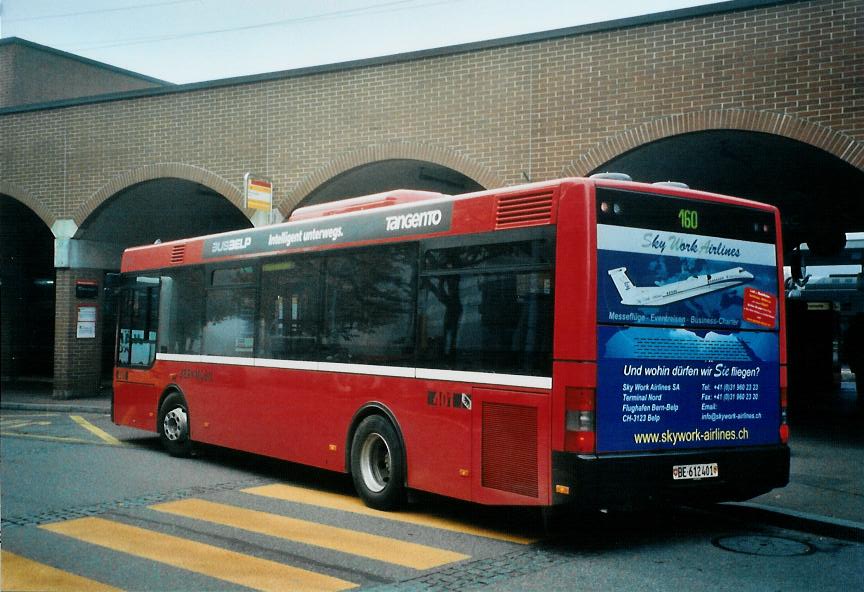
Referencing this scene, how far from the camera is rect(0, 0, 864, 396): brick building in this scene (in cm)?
1212

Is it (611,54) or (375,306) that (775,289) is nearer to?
(375,306)

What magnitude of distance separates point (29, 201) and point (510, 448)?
57.1ft

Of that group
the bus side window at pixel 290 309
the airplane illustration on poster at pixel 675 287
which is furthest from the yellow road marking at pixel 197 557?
the airplane illustration on poster at pixel 675 287

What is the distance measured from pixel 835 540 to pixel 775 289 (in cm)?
211

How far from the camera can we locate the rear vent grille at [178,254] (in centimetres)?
1208

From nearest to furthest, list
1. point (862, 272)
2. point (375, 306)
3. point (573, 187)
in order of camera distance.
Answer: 1. point (573, 187)
2. point (375, 306)
3. point (862, 272)

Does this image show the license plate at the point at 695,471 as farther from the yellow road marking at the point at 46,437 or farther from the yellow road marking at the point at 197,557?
the yellow road marking at the point at 46,437

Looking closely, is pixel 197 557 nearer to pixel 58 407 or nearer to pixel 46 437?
pixel 46 437

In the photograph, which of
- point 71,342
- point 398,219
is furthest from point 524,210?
point 71,342

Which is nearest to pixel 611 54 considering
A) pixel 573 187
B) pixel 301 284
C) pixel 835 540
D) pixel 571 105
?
pixel 571 105

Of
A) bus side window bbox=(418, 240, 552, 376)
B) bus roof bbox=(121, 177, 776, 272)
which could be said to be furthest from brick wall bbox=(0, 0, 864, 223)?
bus side window bbox=(418, 240, 552, 376)

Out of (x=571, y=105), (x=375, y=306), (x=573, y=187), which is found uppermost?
(x=571, y=105)

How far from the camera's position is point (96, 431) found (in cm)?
1525

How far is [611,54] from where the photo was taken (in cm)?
1322
